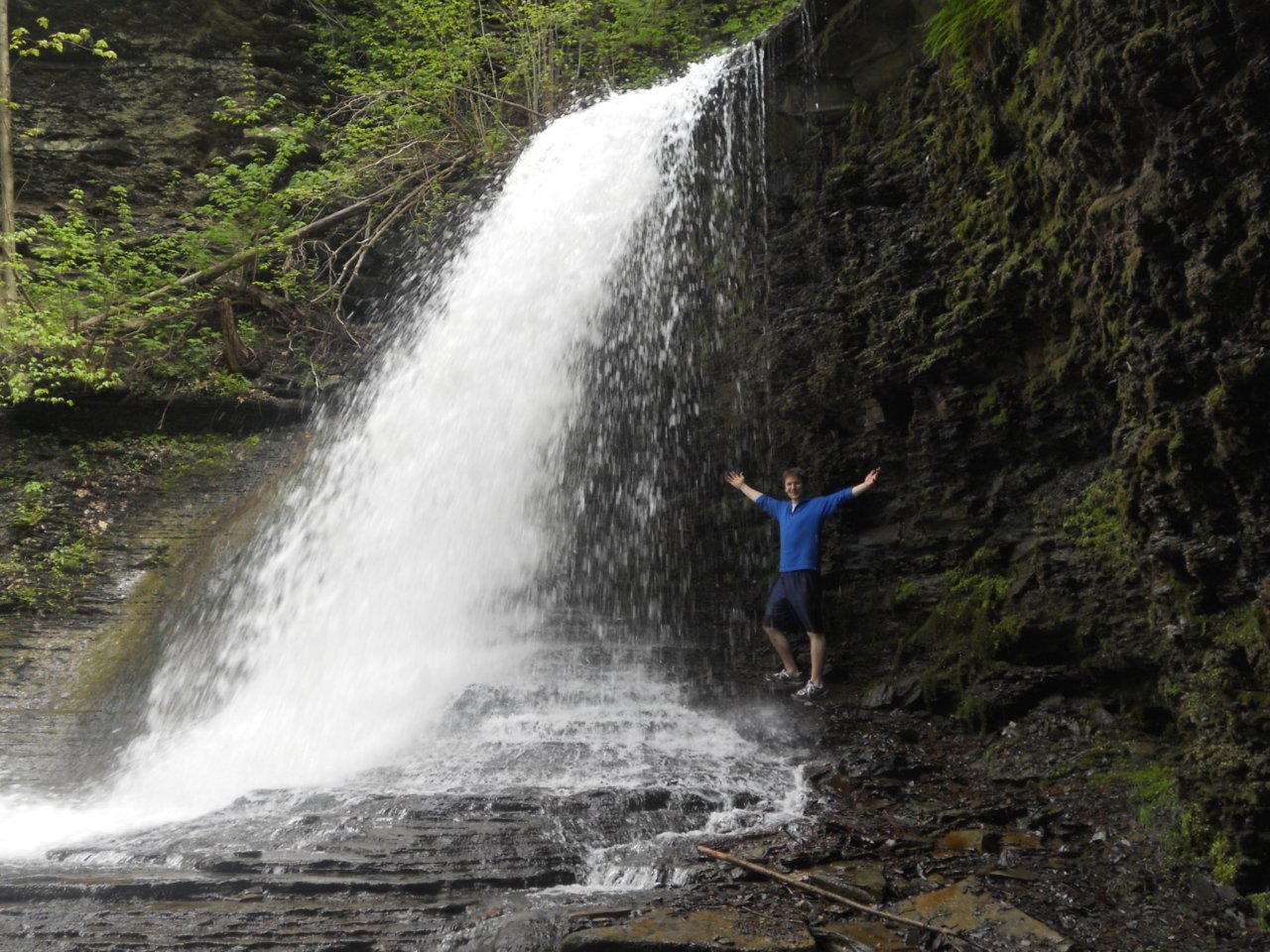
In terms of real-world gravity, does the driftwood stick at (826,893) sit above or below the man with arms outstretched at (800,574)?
below

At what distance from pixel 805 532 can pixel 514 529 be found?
A: 3.07m

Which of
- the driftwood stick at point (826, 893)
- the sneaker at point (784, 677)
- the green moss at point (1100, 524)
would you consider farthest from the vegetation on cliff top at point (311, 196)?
the green moss at point (1100, 524)

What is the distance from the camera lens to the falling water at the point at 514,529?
614 cm

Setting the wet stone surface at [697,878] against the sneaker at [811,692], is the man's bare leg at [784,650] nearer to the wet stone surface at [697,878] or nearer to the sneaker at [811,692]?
the sneaker at [811,692]

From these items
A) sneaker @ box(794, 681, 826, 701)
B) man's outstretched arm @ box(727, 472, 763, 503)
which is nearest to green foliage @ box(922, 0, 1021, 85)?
man's outstretched arm @ box(727, 472, 763, 503)

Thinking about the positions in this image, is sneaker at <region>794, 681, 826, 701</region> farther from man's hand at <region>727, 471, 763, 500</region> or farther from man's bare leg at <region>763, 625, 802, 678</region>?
man's hand at <region>727, 471, 763, 500</region>

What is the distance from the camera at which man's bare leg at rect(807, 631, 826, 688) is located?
6.77 metres

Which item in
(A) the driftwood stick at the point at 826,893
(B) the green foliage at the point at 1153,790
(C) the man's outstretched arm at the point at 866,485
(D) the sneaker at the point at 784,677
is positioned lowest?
(A) the driftwood stick at the point at 826,893

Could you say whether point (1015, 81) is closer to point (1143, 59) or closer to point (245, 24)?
point (1143, 59)

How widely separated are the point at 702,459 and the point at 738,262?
1.96 metres

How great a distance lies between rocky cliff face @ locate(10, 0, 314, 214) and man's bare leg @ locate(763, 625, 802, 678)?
10.5m

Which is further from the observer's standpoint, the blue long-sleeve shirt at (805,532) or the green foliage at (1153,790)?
the blue long-sleeve shirt at (805,532)

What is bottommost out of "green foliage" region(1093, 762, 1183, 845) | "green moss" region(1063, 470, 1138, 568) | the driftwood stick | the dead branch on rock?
the driftwood stick

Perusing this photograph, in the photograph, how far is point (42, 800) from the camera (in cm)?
582
